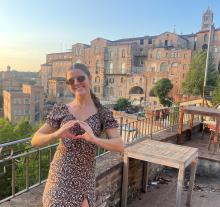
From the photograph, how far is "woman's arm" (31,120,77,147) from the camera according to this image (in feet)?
5.55

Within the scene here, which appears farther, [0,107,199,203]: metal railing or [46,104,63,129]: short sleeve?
[0,107,199,203]: metal railing

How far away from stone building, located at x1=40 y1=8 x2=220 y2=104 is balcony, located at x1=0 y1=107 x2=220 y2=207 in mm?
37444

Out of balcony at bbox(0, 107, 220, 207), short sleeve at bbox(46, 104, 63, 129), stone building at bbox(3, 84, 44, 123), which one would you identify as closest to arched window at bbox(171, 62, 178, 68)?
stone building at bbox(3, 84, 44, 123)

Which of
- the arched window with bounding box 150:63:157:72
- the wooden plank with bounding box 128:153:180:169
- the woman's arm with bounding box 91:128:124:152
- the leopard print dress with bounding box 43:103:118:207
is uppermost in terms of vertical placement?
the arched window with bounding box 150:63:157:72


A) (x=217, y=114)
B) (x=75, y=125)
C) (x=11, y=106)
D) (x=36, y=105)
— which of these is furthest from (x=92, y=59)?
(x=75, y=125)

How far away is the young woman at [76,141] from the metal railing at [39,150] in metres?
0.97

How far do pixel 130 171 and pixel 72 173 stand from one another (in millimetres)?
2583

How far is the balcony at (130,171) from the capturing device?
2.87m

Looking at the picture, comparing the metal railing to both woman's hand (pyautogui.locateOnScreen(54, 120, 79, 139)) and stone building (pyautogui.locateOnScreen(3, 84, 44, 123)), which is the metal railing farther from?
stone building (pyautogui.locateOnScreen(3, 84, 44, 123))

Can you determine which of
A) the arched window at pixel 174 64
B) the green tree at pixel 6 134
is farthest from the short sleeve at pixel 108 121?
the arched window at pixel 174 64

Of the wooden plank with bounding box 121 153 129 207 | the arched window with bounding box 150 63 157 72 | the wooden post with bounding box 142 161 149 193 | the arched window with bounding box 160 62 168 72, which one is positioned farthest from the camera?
the arched window with bounding box 150 63 157 72

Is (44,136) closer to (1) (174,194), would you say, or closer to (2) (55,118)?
(2) (55,118)

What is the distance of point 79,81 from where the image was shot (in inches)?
74.9

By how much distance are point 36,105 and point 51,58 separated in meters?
28.3
